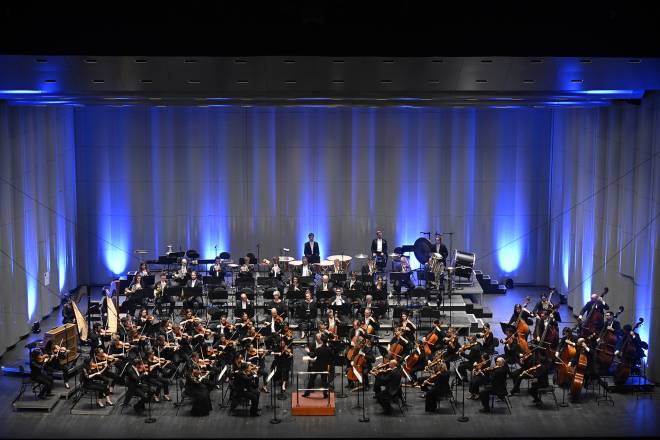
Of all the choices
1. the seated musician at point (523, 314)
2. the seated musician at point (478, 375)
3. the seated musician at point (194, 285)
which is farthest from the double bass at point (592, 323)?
the seated musician at point (194, 285)

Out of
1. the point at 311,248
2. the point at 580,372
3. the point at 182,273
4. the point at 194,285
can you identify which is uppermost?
the point at 311,248

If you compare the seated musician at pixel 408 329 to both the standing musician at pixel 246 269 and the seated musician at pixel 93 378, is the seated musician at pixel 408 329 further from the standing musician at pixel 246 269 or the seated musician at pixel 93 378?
the seated musician at pixel 93 378

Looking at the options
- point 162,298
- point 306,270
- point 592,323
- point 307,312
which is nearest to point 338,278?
point 306,270

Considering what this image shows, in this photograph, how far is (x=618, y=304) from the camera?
1720cm

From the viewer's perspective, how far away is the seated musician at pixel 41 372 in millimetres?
14539

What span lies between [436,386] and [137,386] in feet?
16.0

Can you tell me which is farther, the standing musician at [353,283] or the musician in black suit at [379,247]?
the musician in black suit at [379,247]

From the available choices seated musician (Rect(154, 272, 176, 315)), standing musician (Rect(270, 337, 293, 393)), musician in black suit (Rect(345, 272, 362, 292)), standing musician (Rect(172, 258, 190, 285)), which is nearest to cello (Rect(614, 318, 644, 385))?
musician in black suit (Rect(345, 272, 362, 292))

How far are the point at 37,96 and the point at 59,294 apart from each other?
18.9 ft

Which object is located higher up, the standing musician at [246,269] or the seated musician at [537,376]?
the standing musician at [246,269]

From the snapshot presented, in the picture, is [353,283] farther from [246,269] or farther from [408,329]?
[408,329]

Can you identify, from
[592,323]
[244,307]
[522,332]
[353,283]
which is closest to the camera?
[522,332]

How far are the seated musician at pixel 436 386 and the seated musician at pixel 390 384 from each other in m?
0.52

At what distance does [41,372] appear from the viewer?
1460cm
